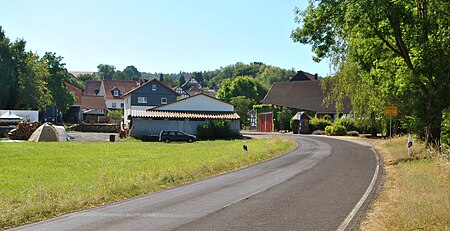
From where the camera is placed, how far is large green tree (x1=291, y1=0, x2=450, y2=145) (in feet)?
67.4

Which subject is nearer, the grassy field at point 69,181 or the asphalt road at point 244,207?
the asphalt road at point 244,207

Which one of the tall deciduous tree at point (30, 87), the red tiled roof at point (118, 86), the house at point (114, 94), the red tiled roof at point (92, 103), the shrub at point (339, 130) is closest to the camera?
the shrub at point (339, 130)

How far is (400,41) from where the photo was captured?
22406mm

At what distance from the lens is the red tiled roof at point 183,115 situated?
184ft

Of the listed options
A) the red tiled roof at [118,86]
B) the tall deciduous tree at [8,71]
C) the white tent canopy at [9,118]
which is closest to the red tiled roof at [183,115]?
the white tent canopy at [9,118]

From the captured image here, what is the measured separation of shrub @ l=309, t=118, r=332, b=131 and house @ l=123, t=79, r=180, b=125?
2656 centimetres

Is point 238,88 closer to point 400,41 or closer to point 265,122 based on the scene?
point 265,122

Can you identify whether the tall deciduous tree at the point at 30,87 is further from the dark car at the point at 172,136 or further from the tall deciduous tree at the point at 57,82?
the dark car at the point at 172,136

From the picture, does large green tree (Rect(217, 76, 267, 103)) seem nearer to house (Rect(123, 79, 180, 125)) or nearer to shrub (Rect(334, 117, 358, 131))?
house (Rect(123, 79, 180, 125))

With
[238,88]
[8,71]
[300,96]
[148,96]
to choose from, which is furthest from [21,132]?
[238,88]

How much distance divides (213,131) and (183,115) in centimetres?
427

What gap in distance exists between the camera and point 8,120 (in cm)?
5334

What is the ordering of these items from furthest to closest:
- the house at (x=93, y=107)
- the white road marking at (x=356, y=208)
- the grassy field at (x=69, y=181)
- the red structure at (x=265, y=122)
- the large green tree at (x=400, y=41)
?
the house at (x=93, y=107)
the red structure at (x=265, y=122)
the large green tree at (x=400, y=41)
the grassy field at (x=69, y=181)
the white road marking at (x=356, y=208)

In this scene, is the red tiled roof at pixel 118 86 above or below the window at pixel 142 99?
above
